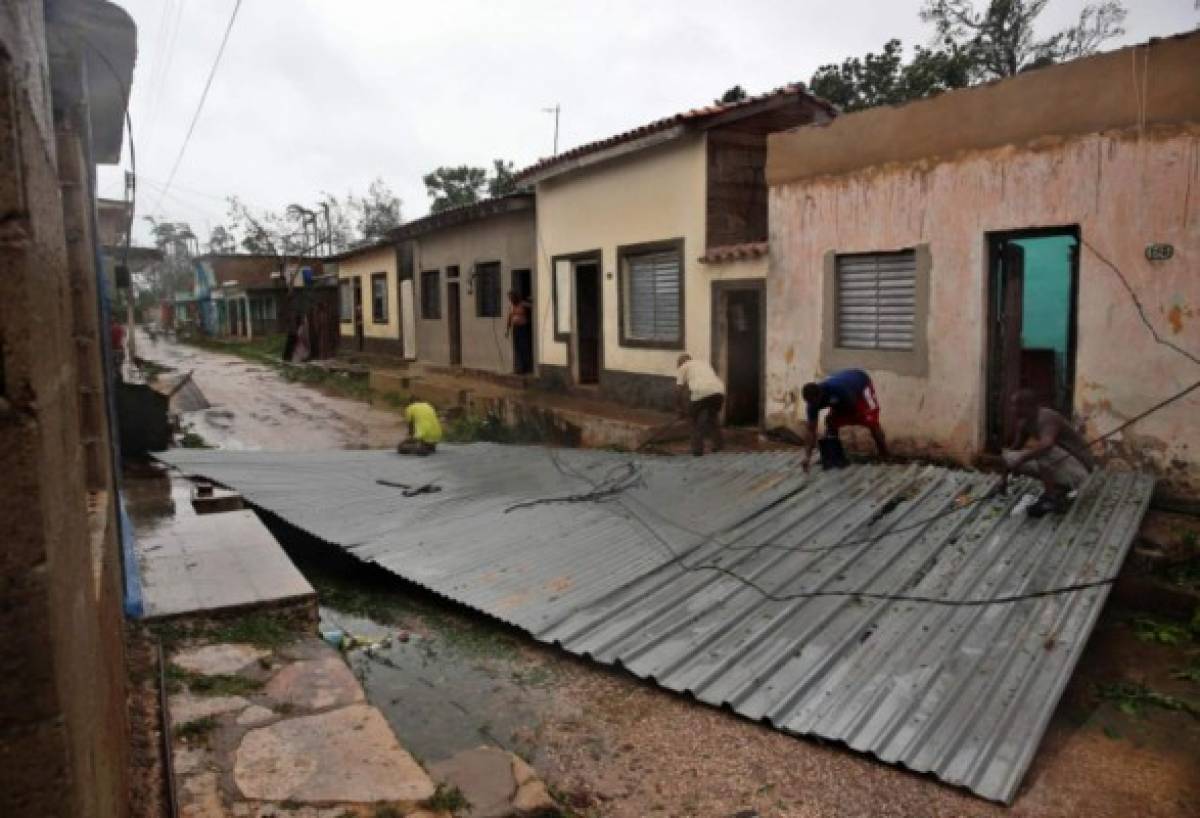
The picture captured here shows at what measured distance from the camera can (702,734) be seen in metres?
4.39

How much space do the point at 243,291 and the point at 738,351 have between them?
3579 centimetres

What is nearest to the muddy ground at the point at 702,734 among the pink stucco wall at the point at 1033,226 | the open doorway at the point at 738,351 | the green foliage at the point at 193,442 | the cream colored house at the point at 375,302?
the pink stucco wall at the point at 1033,226

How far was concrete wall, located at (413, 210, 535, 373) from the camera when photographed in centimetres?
1642

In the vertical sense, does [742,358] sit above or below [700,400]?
above

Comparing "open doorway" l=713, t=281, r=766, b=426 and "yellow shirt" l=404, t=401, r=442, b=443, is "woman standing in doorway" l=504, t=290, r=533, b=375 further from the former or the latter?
Result: "yellow shirt" l=404, t=401, r=442, b=443

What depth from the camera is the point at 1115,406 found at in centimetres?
700

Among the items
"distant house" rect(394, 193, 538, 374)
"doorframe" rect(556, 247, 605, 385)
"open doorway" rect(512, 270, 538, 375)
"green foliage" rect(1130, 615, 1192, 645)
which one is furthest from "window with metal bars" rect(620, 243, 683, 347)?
"green foliage" rect(1130, 615, 1192, 645)

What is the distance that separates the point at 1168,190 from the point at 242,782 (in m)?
7.38

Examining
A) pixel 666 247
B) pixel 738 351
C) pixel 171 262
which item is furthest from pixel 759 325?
pixel 171 262

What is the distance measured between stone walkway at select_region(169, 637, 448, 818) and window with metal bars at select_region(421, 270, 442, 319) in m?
16.5

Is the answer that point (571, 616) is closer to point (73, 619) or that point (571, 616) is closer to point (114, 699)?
point (114, 699)

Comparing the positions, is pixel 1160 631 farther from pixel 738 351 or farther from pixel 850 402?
pixel 738 351

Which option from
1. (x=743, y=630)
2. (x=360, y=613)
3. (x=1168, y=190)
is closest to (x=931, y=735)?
(x=743, y=630)

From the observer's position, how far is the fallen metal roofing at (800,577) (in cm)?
419
